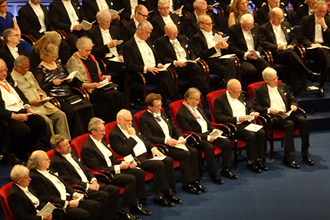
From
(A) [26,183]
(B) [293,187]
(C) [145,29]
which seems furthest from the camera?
(C) [145,29]

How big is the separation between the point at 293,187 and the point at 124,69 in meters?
2.60

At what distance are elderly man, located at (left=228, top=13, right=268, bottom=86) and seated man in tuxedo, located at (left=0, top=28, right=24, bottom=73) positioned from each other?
302 cm

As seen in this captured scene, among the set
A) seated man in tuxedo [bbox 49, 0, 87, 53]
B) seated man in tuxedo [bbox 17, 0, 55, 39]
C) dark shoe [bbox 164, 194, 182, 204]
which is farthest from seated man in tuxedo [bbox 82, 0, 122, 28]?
dark shoe [bbox 164, 194, 182, 204]

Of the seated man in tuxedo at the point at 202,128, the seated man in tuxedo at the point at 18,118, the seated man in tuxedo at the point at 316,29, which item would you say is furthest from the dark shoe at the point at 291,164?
the seated man in tuxedo at the point at 18,118

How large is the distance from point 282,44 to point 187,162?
2916 mm

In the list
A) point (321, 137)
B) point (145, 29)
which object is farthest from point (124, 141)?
point (321, 137)

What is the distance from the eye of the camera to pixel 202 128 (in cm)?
654

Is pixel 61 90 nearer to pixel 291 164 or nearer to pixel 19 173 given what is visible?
pixel 19 173

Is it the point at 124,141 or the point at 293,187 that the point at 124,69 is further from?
the point at 293,187

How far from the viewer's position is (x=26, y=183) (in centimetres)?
476

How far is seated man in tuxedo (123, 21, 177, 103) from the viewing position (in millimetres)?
7090

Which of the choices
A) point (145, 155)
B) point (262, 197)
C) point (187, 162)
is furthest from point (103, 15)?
point (262, 197)

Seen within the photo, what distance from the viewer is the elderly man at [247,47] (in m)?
7.80

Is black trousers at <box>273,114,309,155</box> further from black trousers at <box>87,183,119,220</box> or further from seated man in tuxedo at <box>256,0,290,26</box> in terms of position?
black trousers at <box>87,183,119,220</box>
